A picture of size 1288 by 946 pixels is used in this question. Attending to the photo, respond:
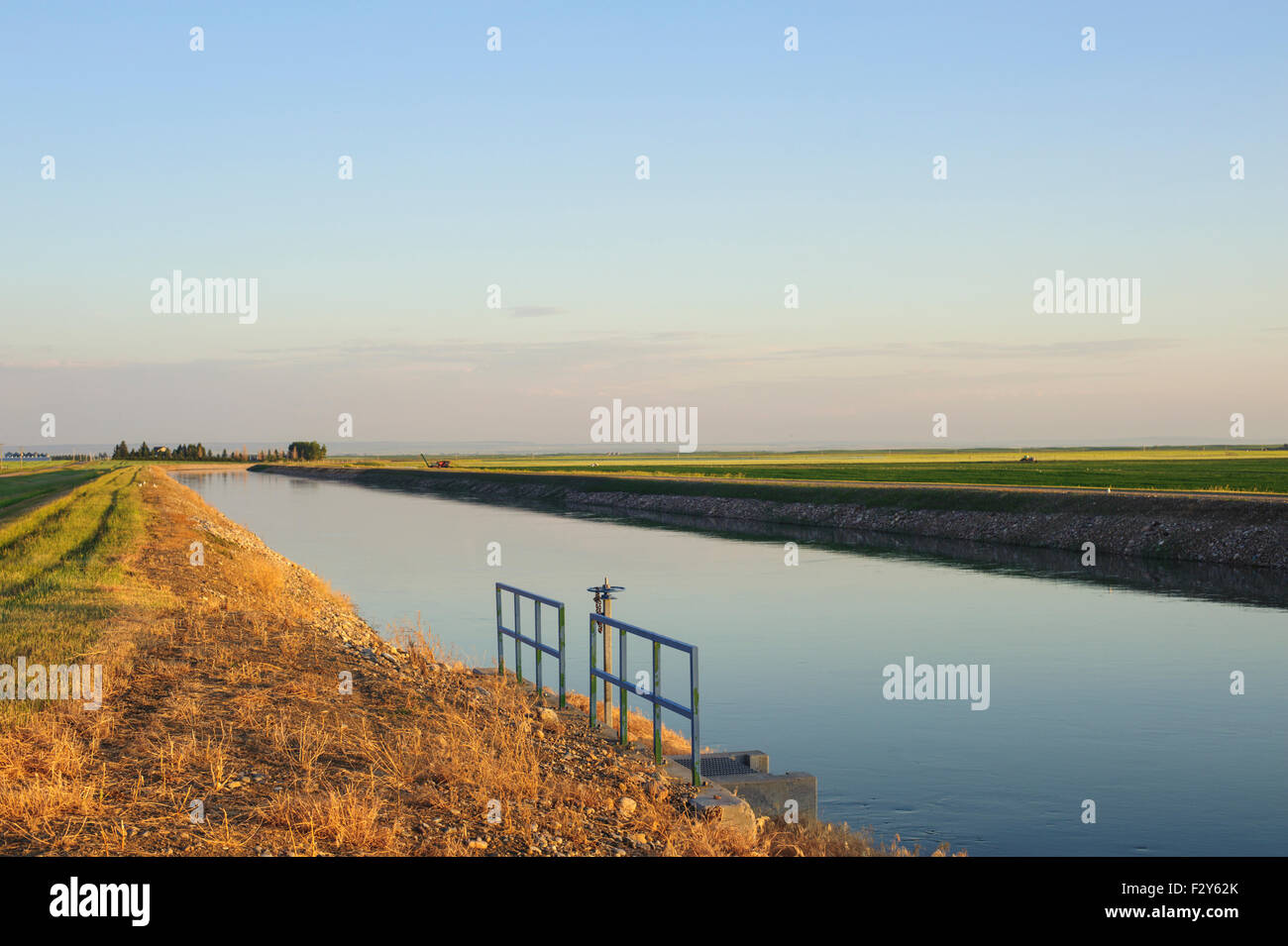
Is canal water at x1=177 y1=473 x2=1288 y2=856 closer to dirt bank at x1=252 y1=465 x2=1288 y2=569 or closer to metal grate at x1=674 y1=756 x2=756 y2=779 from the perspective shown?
metal grate at x1=674 y1=756 x2=756 y2=779

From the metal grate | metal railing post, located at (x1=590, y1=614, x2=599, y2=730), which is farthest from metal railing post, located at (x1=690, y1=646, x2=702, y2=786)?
metal railing post, located at (x1=590, y1=614, x2=599, y2=730)

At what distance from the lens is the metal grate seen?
1361cm

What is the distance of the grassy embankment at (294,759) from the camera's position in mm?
9211

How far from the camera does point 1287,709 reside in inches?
763

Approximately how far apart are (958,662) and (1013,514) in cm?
3399

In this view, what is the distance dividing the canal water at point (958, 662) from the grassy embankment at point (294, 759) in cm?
288

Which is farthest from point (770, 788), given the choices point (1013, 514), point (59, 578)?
point (1013, 514)

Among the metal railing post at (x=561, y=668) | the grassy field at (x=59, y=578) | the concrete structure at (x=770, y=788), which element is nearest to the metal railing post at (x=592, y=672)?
the metal railing post at (x=561, y=668)

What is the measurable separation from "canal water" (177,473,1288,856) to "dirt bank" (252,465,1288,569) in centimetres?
841

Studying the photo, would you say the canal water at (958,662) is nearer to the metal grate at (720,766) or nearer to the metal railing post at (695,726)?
the metal grate at (720,766)
